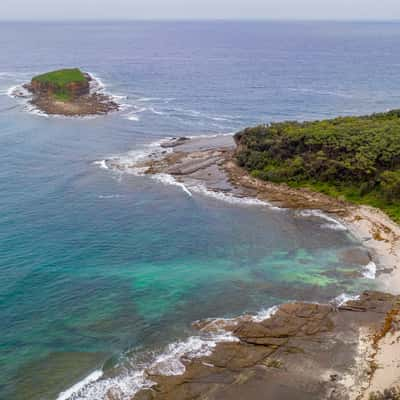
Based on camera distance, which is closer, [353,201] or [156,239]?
[156,239]

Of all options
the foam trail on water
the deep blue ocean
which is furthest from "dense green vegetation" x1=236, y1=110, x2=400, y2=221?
the foam trail on water

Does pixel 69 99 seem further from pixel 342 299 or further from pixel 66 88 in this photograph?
pixel 342 299

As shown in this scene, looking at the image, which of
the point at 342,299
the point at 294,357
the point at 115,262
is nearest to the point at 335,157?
the point at 342,299

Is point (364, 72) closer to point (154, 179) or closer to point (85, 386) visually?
point (154, 179)

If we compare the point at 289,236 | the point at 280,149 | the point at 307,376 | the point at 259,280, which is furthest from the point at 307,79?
the point at 307,376

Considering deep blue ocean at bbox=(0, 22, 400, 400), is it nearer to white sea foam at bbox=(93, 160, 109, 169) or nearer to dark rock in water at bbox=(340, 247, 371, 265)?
dark rock in water at bbox=(340, 247, 371, 265)

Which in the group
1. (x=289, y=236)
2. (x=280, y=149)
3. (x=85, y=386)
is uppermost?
(x=280, y=149)
